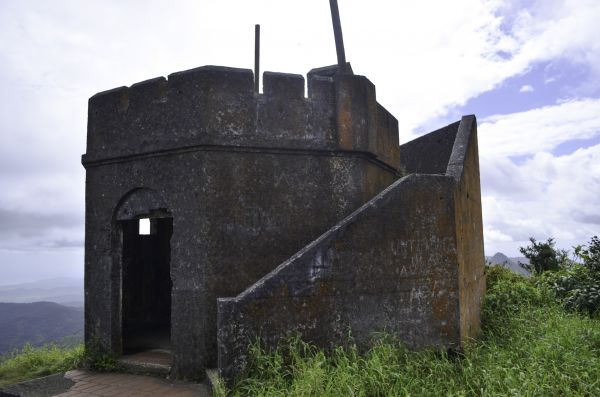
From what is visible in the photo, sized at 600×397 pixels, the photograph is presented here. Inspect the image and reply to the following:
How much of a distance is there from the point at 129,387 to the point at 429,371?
125 inches

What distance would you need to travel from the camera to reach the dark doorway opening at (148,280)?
734cm

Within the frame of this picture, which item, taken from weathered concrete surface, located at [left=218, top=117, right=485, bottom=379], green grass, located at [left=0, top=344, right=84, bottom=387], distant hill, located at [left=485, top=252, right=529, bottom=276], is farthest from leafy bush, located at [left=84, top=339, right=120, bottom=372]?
distant hill, located at [left=485, top=252, right=529, bottom=276]

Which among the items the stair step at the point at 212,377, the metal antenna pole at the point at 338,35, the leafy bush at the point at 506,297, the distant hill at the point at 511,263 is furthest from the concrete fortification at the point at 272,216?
the distant hill at the point at 511,263

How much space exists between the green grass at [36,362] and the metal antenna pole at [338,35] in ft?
18.3

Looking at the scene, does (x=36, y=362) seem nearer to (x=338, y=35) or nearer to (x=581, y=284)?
(x=338, y=35)

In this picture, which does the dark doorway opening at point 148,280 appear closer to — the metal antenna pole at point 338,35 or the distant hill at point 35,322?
the metal antenna pole at point 338,35

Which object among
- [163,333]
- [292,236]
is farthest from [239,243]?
[163,333]

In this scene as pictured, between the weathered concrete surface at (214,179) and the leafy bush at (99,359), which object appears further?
the leafy bush at (99,359)

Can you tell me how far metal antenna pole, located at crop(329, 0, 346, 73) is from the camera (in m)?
6.85

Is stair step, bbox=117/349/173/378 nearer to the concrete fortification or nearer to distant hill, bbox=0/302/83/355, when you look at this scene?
the concrete fortification

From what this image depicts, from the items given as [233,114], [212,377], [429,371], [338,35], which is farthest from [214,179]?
[338,35]

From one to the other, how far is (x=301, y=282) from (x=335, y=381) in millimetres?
972

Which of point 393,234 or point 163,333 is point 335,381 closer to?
point 393,234

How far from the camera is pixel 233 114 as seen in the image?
17.8ft
